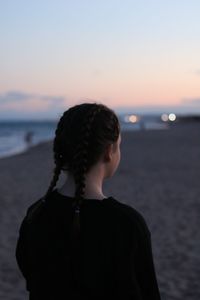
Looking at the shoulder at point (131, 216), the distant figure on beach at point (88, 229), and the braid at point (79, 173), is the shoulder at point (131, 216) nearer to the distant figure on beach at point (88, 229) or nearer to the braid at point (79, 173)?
the distant figure on beach at point (88, 229)

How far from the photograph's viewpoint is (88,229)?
6.38 feet

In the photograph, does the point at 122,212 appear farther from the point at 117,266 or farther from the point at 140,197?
the point at 140,197

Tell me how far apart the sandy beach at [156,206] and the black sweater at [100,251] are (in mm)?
3883

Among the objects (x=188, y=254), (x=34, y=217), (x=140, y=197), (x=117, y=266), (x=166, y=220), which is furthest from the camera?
(x=140, y=197)

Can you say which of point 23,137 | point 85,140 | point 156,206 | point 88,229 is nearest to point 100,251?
point 88,229

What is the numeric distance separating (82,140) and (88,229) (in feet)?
1.00

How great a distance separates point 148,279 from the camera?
6.51 feet

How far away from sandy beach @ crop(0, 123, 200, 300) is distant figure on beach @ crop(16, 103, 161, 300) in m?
3.87

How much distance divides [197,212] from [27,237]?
8.84 metres

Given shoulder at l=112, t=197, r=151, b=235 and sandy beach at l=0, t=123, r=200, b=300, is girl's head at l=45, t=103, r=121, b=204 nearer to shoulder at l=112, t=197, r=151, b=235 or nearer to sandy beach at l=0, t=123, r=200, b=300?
shoulder at l=112, t=197, r=151, b=235

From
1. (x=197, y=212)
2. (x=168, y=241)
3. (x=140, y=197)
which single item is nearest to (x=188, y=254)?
(x=168, y=241)

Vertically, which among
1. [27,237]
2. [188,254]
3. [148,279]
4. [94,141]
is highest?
[94,141]

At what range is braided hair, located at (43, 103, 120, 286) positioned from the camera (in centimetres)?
196

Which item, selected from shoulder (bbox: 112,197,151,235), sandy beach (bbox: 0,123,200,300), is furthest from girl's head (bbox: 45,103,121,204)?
sandy beach (bbox: 0,123,200,300)
